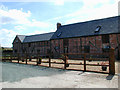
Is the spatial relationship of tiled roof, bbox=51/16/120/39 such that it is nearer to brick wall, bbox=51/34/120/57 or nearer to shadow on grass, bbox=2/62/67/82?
brick wall, bbox=51/34/120/57

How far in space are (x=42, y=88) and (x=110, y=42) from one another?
60.5 feet

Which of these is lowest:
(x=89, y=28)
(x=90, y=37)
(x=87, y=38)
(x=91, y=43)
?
(x=91, y=43)

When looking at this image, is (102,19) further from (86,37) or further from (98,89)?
(98,89)

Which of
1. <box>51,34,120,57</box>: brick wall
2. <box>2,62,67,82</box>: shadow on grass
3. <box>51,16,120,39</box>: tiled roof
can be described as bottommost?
<box>2,62,67,82</box>: shadow on grass

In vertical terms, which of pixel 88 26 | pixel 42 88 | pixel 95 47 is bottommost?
pixel 42 88

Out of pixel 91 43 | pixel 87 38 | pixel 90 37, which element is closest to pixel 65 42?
pixel 87 38

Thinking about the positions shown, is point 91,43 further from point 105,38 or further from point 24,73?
point 24,73

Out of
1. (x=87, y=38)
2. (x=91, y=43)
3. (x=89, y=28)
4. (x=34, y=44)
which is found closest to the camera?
(x=91, y=43)

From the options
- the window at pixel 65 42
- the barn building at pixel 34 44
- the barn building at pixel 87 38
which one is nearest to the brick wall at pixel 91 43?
the barn building at pixel 87 38

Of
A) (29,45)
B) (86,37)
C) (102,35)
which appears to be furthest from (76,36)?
(29,45)

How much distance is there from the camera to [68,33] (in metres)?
26.6

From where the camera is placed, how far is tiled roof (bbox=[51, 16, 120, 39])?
69.6ft

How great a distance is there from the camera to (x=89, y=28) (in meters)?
24.2

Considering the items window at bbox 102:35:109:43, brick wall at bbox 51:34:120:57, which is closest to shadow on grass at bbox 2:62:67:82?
brick wall at bbox 51:34:120:57
